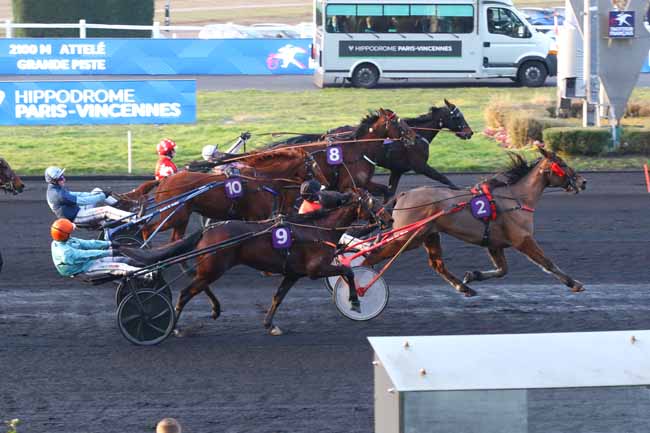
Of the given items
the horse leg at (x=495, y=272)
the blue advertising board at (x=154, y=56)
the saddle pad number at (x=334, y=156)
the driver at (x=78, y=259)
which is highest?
the blue advertising board at (x=154, y=56)

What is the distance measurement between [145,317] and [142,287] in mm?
342

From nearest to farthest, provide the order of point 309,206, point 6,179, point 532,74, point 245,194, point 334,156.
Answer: point 309,206 < point 245,194 < point 6,179 < point 334,156 < point 532,74

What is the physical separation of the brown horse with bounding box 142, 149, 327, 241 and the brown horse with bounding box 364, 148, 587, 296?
143 centimetres

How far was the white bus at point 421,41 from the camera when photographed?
25.7 m

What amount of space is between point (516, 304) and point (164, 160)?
13.8 ft

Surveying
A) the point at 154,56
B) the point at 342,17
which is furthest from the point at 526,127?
the point at 154,56

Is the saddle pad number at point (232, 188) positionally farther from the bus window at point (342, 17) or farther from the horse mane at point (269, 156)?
the bus window at point (342, 17)

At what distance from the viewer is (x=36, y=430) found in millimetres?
6727

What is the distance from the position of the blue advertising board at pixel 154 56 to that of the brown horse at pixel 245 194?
1611 cm

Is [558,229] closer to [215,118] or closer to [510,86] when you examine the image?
[215,118]

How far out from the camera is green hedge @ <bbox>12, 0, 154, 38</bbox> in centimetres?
3117

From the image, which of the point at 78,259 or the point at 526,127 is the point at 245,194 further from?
the point at 526,127

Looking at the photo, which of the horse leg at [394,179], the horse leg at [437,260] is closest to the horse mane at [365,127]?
the horse leg at [394,179]

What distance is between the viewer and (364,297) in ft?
30.5
